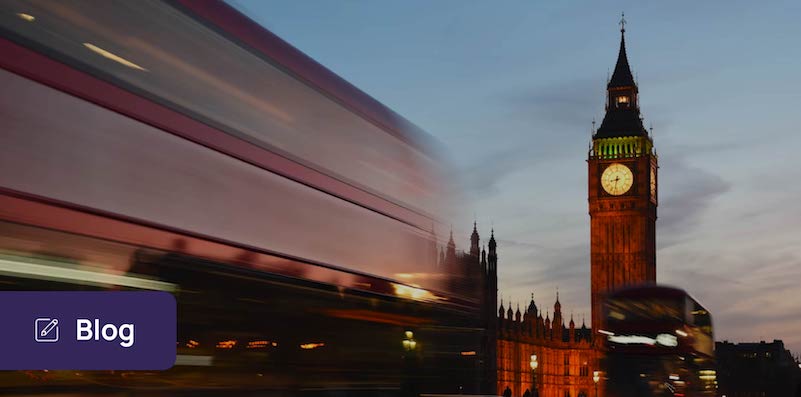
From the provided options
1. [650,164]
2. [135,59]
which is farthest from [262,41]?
[650,164]

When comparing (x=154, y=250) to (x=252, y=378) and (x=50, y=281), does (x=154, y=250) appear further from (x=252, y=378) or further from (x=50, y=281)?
(x=252, y=378)

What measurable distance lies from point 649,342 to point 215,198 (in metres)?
11.9

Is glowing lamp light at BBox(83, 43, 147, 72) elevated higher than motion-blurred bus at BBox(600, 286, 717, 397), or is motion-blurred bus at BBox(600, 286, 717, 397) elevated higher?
glowing lamp light at BBox(83, 43, 147, 72)

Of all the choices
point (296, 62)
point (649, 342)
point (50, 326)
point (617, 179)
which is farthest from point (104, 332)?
point (617, 179)

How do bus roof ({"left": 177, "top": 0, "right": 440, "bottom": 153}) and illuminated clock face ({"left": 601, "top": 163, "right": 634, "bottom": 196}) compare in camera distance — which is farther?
illuminated clock face ({"left": 601, "top": 163, "right": 634, "bottom": 196})

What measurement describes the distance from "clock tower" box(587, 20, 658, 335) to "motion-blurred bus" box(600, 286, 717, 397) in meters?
53.2

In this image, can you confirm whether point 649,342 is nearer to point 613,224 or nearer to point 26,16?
point 26,16

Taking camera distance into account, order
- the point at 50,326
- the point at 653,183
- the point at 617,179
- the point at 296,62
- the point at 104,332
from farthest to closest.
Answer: the point at 653,183
the point at 617,179
the point at 296,62
the point at 104,332
the point at 50,326

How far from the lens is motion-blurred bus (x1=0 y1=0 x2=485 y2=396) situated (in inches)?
181

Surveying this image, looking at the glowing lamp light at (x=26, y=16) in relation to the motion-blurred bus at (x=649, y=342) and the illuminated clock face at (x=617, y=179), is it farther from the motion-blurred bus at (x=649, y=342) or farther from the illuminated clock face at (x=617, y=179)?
the illuminated clock face at (x=617, y=179)

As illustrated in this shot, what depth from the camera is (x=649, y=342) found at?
1647cm

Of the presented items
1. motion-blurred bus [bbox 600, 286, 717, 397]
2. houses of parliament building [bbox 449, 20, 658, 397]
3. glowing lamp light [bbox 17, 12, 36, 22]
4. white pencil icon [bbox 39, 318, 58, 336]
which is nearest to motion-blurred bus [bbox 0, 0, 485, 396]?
glowing lamp light [bbox 17, 12, 36, 22]

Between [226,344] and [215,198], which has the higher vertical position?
[215,198]

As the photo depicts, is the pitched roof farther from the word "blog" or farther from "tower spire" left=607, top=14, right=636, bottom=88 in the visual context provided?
the word "blog"
